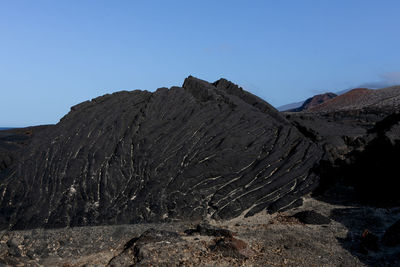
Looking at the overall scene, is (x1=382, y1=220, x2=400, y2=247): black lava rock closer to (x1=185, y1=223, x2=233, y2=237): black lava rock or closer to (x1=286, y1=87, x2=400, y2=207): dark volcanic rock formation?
(x1=286, y1=87, x2=400, y2=207): dark volcanic rock formation

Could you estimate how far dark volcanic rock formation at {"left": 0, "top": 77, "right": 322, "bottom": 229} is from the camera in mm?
10914

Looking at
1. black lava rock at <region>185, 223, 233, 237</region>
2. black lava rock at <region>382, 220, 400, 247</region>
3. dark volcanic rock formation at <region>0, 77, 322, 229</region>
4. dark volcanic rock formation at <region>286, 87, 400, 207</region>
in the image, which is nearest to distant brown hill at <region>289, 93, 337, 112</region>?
dark volcanic rock formation at <region>286, 87, 400, 207</region>

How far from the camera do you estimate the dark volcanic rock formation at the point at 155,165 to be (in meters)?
10.9

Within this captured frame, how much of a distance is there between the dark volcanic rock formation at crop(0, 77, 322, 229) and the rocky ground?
65 centimetres

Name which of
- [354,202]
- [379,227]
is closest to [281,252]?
[379,227]

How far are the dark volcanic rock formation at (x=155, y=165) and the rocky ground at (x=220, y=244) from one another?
2.14 ft

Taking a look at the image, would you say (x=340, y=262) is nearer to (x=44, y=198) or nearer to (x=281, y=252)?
(x=281, y=252)

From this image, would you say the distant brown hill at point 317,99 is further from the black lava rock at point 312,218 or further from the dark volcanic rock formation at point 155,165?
the black lava rock at point 312,218

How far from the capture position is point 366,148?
1468cm

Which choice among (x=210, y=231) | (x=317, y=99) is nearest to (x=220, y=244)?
(x=210, y=231)

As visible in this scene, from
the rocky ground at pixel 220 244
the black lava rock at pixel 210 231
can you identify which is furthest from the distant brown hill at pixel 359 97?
the black lava rock at pixel 210 231

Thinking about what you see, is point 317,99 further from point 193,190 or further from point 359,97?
point 193,190

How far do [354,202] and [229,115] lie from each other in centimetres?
519

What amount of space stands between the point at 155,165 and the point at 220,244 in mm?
3963
